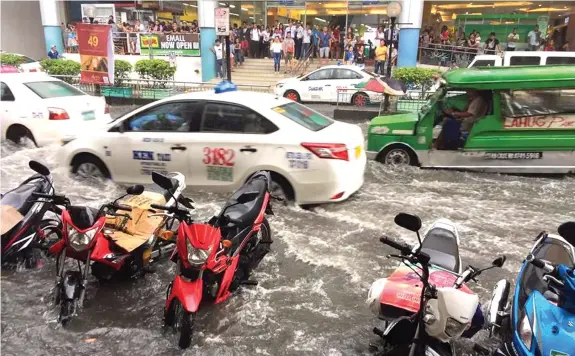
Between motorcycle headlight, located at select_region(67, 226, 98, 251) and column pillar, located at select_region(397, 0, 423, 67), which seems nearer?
motorcycle headlight, located at select_region(67, 226, 98, 251)

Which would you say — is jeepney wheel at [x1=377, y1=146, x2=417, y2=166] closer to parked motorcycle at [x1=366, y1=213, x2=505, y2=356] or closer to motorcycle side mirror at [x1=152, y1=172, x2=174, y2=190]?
parked motorcycle at [x1=366, y1=213, x2=505, y2=356]

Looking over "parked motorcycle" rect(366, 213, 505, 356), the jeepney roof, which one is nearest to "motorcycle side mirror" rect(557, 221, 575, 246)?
"parked motorcycle" rect(366, 213, 505, 356)

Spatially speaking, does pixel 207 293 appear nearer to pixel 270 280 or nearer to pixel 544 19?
pixel 270 280

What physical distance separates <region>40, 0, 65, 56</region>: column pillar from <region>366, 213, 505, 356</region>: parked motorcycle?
942 inches

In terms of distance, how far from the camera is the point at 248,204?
4.67 metres

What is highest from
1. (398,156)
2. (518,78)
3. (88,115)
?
(518,78)

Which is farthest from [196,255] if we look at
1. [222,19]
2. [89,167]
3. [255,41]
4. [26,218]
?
[255,41]

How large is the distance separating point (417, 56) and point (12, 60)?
53.1ft

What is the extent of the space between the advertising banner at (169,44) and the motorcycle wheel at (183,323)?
18.7m

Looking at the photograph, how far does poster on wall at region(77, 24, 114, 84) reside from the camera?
12.5 m

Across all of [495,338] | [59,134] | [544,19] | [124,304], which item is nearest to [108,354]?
[124,304]

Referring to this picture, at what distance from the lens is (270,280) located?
16.2 ft

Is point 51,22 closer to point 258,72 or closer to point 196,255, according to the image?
point 258,72

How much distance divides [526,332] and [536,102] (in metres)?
6.17
